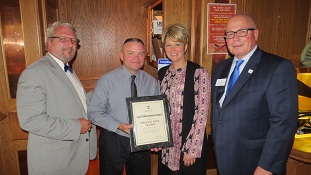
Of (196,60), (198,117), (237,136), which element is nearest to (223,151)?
(237,136)

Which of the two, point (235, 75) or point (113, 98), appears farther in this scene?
point (113, 98)

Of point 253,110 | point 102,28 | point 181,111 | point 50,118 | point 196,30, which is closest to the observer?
point 253,110

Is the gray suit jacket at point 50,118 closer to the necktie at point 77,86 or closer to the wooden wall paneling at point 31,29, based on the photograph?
the necktie at point 77,86

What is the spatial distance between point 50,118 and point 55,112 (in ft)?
0.27

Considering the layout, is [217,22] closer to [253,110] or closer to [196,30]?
[196,30]

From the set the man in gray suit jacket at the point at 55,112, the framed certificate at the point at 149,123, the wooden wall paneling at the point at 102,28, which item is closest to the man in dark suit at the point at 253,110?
the framed certificate at the point at 149,123

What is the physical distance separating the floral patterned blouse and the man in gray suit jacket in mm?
801

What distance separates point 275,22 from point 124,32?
102 inches

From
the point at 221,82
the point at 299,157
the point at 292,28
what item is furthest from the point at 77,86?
the point at 292,28

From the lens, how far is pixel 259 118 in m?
1.64

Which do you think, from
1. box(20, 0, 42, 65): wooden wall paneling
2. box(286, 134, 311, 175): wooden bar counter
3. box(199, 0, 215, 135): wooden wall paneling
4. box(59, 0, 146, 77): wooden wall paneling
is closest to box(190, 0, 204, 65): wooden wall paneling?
box(199, 0, 215, 135): wooden wall paneling

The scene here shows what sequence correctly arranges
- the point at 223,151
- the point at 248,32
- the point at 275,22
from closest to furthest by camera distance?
1. the point at 248,32
2. the point at 223,151
3. the point at 275,22

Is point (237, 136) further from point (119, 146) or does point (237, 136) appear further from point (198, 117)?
point (119, 146)

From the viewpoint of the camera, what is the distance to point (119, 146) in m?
2.07
